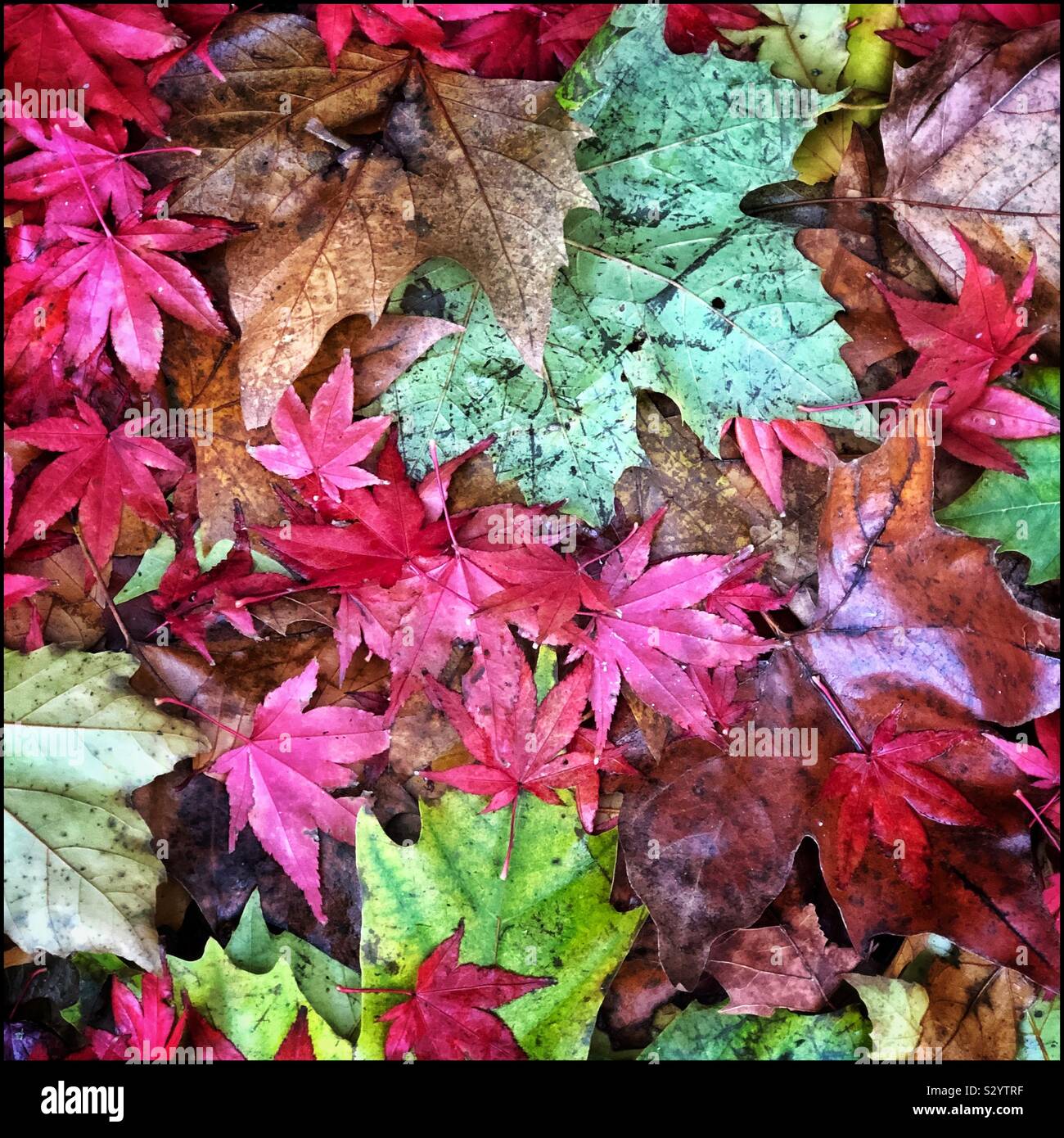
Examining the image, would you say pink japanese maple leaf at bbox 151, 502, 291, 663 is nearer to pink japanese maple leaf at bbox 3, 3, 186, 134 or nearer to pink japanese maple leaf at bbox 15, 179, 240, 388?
pink japanese maple leaf at bbox 15, 179, 240, 388

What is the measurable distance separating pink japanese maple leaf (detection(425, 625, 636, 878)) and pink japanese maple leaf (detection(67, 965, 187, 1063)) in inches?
27.8

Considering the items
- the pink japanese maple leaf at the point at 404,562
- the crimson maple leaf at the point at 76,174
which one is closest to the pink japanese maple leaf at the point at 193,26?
the crimson maple leaf at the point at 76,174

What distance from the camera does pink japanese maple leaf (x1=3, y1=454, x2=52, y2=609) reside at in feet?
5.57

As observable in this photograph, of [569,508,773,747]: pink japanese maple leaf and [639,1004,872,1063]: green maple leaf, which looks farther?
[639,1004,872,1063]: green maple leaf

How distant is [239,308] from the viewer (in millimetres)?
1575

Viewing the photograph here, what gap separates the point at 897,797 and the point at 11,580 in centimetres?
179

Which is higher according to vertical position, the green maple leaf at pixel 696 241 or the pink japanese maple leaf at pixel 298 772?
the green maple leaf at pixel 696 241

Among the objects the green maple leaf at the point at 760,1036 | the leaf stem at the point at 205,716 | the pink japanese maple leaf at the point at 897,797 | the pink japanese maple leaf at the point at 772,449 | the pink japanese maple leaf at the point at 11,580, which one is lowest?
the green maple leaf at the point at 760,1036

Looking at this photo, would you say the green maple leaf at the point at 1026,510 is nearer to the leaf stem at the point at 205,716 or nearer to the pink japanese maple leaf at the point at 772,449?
the pink japanese maple leaf at the point at 772,449

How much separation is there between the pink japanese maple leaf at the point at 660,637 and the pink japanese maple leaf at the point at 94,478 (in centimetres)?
89

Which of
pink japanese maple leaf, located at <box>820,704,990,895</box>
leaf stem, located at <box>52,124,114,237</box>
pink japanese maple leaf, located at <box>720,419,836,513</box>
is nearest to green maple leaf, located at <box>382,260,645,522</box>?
pink japanese maple leaf, located at <box>720,419,836,513</box>

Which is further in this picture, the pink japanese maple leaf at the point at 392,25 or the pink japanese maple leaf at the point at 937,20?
the pink japanese maple leaf at the point at 937,20

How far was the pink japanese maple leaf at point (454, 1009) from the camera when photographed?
1646 mm

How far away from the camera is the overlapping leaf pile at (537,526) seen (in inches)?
62.7
